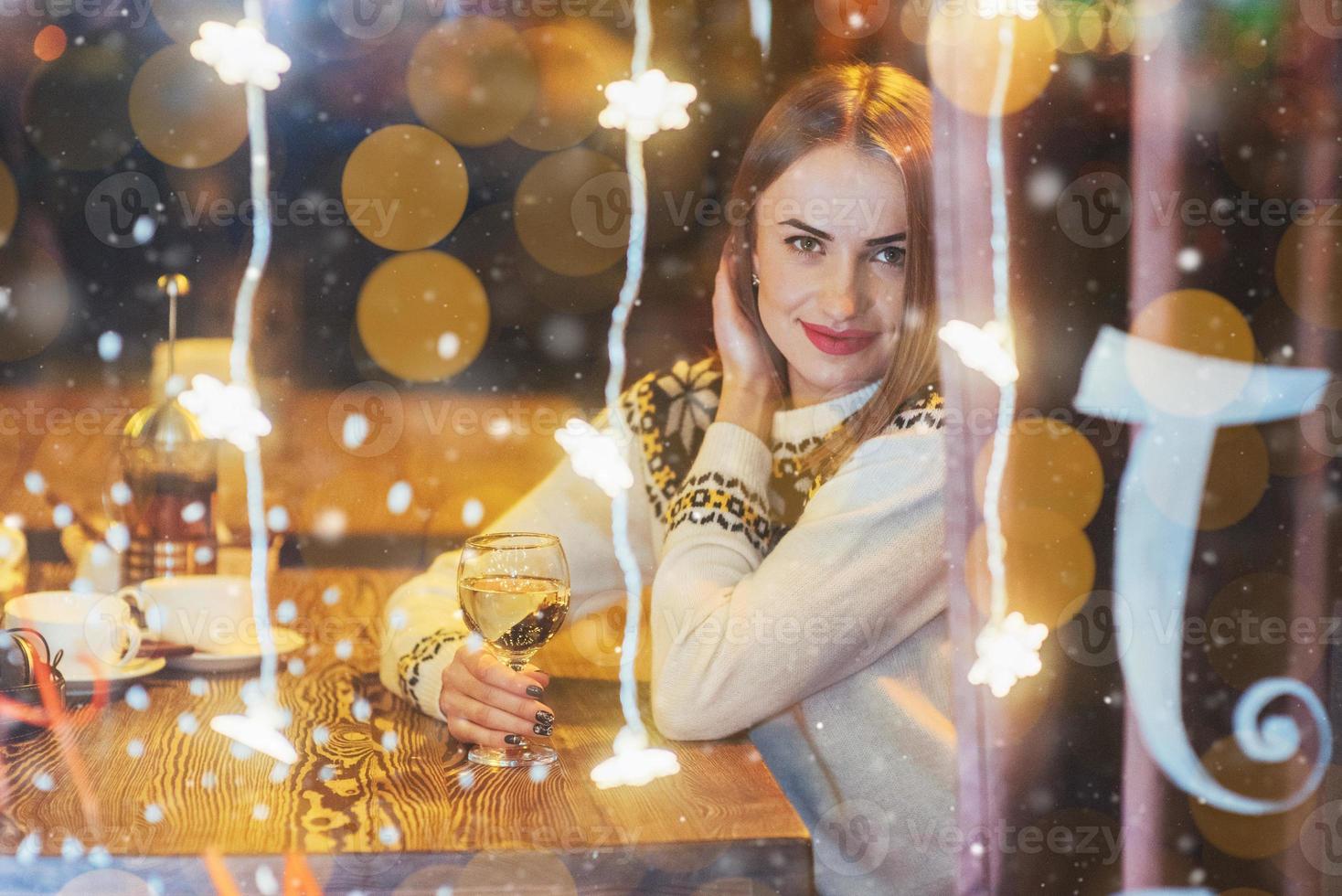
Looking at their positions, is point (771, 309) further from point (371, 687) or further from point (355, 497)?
point (355, 497)

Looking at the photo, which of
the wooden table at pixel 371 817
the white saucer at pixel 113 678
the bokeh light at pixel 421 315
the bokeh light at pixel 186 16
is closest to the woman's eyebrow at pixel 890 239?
the wooden table at pixel 371 817

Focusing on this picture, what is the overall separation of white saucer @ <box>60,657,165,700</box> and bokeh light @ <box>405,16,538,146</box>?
1.89 m

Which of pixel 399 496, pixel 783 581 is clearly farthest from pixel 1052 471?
pixel 399 496

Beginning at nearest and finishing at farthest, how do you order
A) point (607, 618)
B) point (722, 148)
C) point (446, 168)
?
point (607, 618)
point (722, 148)
point (446, 168)

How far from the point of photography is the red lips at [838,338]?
1592 mm

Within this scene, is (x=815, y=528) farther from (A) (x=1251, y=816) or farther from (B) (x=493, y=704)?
(A) (x=1251, y=816)

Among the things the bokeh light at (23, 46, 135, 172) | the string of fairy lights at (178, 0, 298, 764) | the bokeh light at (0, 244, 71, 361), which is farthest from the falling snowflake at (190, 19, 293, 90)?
the bokeh light at (0, 244, 71, 361)

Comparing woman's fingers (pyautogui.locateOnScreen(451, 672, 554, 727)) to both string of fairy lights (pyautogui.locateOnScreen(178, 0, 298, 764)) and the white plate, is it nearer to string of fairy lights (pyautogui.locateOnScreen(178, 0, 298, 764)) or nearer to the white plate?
the white plate

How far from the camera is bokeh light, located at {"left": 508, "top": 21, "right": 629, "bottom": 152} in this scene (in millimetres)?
2650

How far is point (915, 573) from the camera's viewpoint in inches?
51.4

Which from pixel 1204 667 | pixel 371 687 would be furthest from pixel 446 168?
→ pixel 1204 667

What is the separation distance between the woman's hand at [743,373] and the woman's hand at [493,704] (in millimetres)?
529

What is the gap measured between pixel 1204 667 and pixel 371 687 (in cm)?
92

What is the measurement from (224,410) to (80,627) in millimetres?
1181
